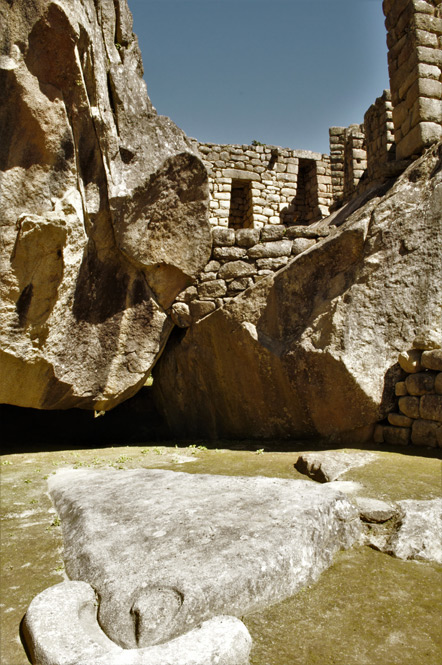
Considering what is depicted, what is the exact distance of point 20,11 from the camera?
13.7 feet

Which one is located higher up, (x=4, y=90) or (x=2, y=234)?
(x=4, y=90)

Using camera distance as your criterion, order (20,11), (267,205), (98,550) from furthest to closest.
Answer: (267,205) < (20,11) < (98,550)

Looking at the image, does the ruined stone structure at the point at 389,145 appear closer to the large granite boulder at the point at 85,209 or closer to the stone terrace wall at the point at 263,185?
the large granite boulder at the point at 85,209

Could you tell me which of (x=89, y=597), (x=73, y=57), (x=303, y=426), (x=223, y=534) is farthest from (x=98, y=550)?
(x=73, y=57)

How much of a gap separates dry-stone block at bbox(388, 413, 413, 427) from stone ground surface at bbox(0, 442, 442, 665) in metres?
0.70

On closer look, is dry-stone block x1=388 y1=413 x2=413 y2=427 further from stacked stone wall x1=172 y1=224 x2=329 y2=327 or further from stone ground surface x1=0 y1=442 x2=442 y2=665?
stacked stone wall x1=172 y1=224 x2=329 y2=327

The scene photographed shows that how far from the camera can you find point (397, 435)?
168 inches

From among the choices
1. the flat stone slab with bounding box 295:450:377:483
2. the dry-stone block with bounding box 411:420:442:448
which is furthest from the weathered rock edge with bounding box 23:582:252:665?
the dry-stone block with bounding box 411:420:442:448

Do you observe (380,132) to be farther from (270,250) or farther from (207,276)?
(207,276)

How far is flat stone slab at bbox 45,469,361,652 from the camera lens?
1.75 meters

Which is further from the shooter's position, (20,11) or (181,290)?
(181,290)

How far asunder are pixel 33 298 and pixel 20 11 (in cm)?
242

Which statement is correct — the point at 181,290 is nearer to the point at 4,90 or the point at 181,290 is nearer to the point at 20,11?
the point at 4,90

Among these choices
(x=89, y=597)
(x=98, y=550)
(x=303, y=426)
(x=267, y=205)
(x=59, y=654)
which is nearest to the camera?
(x=59, y=654)
